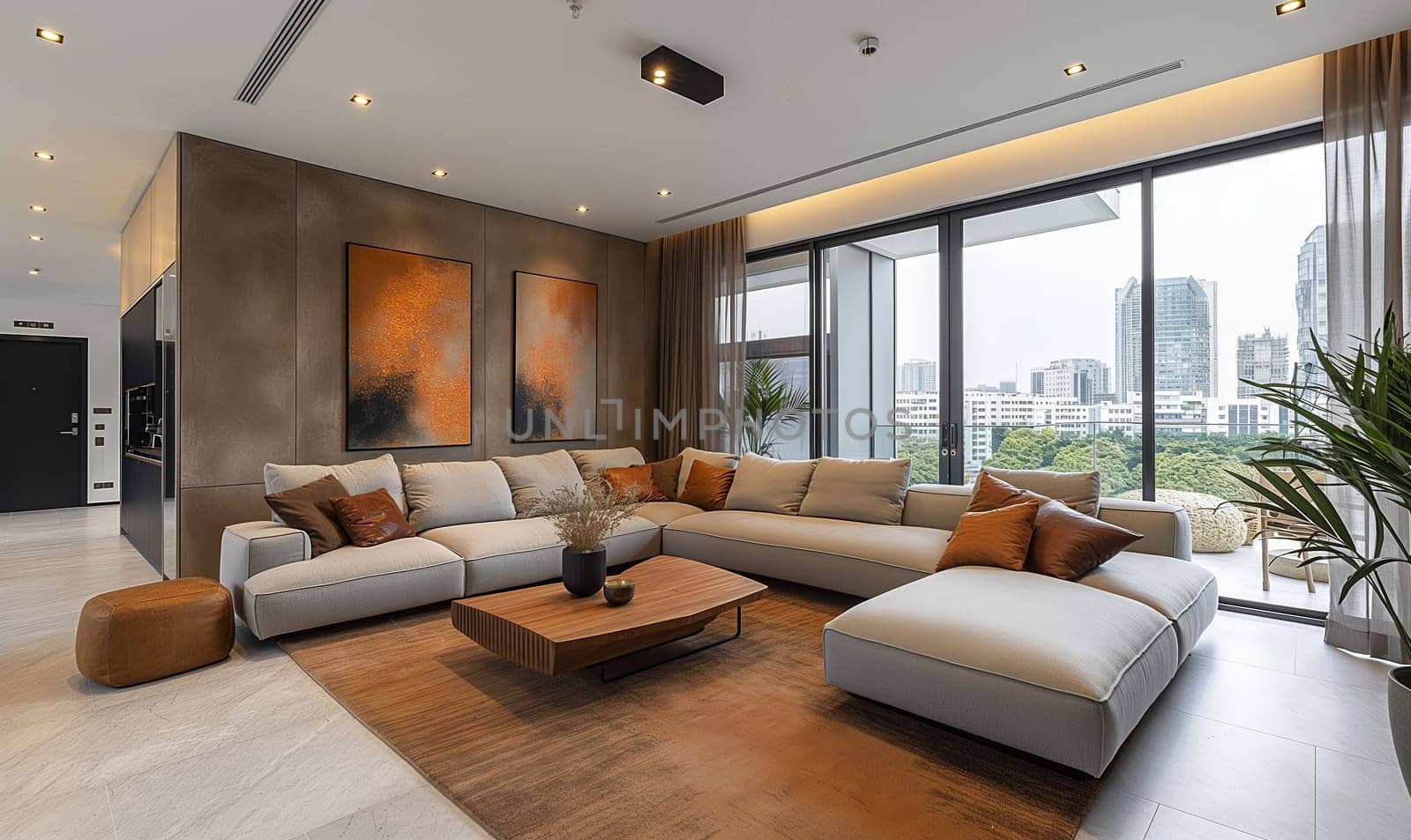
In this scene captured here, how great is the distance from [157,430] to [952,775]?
539cm

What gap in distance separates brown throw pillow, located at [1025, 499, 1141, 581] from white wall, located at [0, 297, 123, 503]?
10321 mm

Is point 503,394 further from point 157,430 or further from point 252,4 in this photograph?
point 252,4

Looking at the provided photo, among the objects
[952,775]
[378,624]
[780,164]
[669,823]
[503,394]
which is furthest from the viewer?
[503,394]

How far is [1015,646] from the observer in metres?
2.12

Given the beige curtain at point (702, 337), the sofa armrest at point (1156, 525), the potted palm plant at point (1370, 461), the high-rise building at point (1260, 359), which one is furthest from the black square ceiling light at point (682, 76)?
the high-rise building at point (1260, 359)

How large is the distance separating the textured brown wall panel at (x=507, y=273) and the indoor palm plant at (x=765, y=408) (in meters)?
1.53

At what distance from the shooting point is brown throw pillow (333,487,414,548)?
3846mm

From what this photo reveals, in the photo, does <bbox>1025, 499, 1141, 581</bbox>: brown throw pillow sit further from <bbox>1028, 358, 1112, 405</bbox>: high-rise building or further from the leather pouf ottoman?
the leather pouf ottoman

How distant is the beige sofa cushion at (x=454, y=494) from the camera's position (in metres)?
4.39

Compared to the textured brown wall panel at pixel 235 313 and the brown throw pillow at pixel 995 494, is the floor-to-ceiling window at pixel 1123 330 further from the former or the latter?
the textured brown wall panel at pixel 235 313

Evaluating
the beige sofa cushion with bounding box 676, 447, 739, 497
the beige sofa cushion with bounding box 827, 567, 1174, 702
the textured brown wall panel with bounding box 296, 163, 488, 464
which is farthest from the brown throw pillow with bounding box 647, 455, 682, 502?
the beige sofa cushion with bounding box 827, 567, 1174, 702

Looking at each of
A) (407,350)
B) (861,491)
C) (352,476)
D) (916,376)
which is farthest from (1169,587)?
(407,350)

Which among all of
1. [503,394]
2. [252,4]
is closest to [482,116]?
[252,4]

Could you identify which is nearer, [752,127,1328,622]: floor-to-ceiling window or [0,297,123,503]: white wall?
[752,127,1328,622]: floor-to-ceiling window
